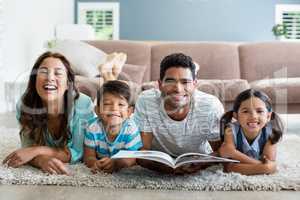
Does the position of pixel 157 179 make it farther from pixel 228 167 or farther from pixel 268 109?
pixel 268 109

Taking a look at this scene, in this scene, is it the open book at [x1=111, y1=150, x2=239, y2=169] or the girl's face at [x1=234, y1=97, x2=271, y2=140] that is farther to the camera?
the girl's face at [x1=234, y1=97, x2=271, y2=140]

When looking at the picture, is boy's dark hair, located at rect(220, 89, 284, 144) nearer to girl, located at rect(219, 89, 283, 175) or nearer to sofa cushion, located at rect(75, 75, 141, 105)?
girl, located at rect(219, 89, 283, 175)

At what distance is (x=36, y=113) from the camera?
1.69 m

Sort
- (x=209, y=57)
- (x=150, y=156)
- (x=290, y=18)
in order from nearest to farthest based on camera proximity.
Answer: (x=150, y=156) < (x=209, y=57) < (x=290, y=18)

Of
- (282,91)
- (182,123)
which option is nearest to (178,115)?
(182,123)

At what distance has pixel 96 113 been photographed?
171cm

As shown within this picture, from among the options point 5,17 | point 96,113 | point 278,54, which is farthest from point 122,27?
point 96,113

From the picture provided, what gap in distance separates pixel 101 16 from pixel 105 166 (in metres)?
5.04

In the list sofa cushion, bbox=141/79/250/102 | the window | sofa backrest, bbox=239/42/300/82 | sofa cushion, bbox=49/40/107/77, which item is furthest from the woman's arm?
the window

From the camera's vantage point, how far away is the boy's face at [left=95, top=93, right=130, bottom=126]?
1.60 m

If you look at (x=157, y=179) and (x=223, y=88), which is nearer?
(x=157, y=179)

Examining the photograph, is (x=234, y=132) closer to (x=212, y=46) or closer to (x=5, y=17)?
(x=212, y=46)

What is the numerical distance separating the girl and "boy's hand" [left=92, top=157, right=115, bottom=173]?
0.41m

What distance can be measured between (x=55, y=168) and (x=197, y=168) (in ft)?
1.69
